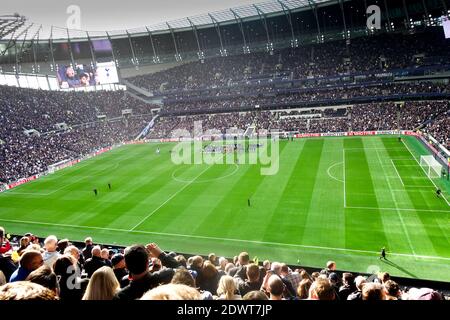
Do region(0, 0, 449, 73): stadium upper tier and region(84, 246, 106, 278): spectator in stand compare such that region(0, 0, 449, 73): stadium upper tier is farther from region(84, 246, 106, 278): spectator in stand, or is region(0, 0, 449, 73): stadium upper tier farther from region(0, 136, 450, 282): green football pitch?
region(84, 246, 106, 278): spectator in stand

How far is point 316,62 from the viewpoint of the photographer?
7875cm

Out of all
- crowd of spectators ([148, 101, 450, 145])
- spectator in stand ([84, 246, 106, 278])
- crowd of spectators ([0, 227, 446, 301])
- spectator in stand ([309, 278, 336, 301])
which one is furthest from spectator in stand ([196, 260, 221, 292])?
crowd of spectators ([148, 101, 450, 145])

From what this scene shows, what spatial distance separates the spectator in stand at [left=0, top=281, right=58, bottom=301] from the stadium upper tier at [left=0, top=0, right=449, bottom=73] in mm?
74491

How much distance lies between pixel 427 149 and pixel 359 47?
4219 cm

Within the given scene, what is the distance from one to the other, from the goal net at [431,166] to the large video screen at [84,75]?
72.1 m

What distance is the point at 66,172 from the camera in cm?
4984

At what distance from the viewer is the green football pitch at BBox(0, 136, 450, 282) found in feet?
74.2

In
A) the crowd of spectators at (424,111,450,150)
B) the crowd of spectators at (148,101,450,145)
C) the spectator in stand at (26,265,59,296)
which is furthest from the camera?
the crowd of spectators at (148,101,450,145)

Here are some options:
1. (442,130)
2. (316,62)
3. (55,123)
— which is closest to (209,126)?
(316,62)

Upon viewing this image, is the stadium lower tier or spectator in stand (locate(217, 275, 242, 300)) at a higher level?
the stadium lower tier

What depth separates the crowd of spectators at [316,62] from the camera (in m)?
68.9

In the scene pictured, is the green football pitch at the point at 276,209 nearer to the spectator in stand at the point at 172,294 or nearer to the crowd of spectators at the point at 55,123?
the crowd of spectators at the point at 55,123

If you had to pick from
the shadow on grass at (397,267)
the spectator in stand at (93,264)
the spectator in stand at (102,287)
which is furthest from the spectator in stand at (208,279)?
the shadow on grass at (397,267)
